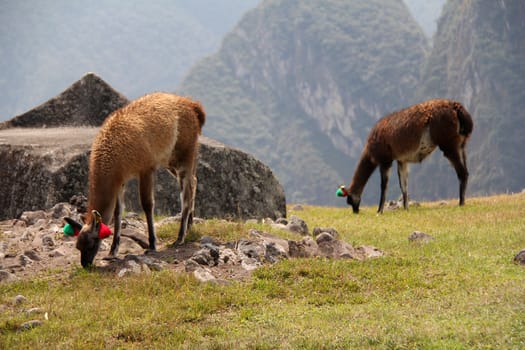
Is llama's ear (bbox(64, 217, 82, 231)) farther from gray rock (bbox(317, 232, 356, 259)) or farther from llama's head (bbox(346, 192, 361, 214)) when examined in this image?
llama's head (bbox(346, 192, 361, 214))

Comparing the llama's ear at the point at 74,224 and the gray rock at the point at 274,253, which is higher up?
the llama's ear at the point at 74,224

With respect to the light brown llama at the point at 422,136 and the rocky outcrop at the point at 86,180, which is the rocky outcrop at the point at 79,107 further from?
the light brown llama at the point at 422,136

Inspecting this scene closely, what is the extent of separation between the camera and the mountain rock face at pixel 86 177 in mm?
15836

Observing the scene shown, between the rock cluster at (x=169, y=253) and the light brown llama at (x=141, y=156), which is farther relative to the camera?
the light brown llama at (x=141, y=156)

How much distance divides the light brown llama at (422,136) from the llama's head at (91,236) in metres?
13.0

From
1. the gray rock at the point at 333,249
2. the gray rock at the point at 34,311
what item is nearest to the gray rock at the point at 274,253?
the gray rock at the point at 333,249

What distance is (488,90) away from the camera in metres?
166

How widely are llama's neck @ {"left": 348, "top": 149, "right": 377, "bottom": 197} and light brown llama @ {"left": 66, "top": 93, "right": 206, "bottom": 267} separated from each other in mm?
11749

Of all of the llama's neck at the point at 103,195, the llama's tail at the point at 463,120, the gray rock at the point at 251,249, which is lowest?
the gray rock at the point at 251,249

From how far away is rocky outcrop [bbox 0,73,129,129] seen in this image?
2114 cm

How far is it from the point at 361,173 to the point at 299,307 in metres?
15.6

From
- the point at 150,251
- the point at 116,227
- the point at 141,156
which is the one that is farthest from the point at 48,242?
the point at 141,156

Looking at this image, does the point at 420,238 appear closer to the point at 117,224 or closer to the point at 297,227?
the point at 297,227

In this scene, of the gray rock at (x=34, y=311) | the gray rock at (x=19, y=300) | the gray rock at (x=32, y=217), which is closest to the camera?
the gray rock at (x=34, y=311)
